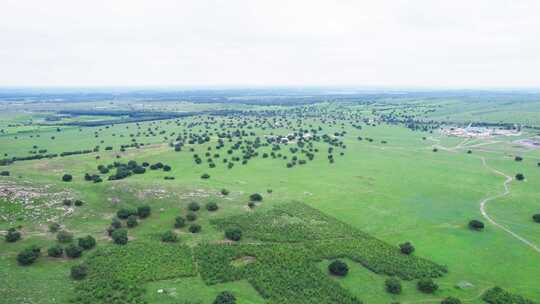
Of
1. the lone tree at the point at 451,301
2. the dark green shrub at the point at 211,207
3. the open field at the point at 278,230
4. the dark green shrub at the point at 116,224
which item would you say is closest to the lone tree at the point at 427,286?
the open field at the point at 278,230

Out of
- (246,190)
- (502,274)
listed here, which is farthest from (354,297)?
(246,190)

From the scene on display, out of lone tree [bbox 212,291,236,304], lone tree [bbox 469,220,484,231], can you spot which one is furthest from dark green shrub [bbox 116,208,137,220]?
lone tree [bbox 469,220,484,231]

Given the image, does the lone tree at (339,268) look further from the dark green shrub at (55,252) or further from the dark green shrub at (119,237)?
the dark green shrub at (55,252)

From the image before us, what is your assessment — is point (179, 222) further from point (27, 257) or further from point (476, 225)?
point (476, 225)

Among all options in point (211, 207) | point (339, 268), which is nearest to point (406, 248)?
point (339, 268)

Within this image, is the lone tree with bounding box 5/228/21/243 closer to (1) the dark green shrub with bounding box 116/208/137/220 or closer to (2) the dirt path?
(1) the dark green shrub with bounding box 116/208/137/220
